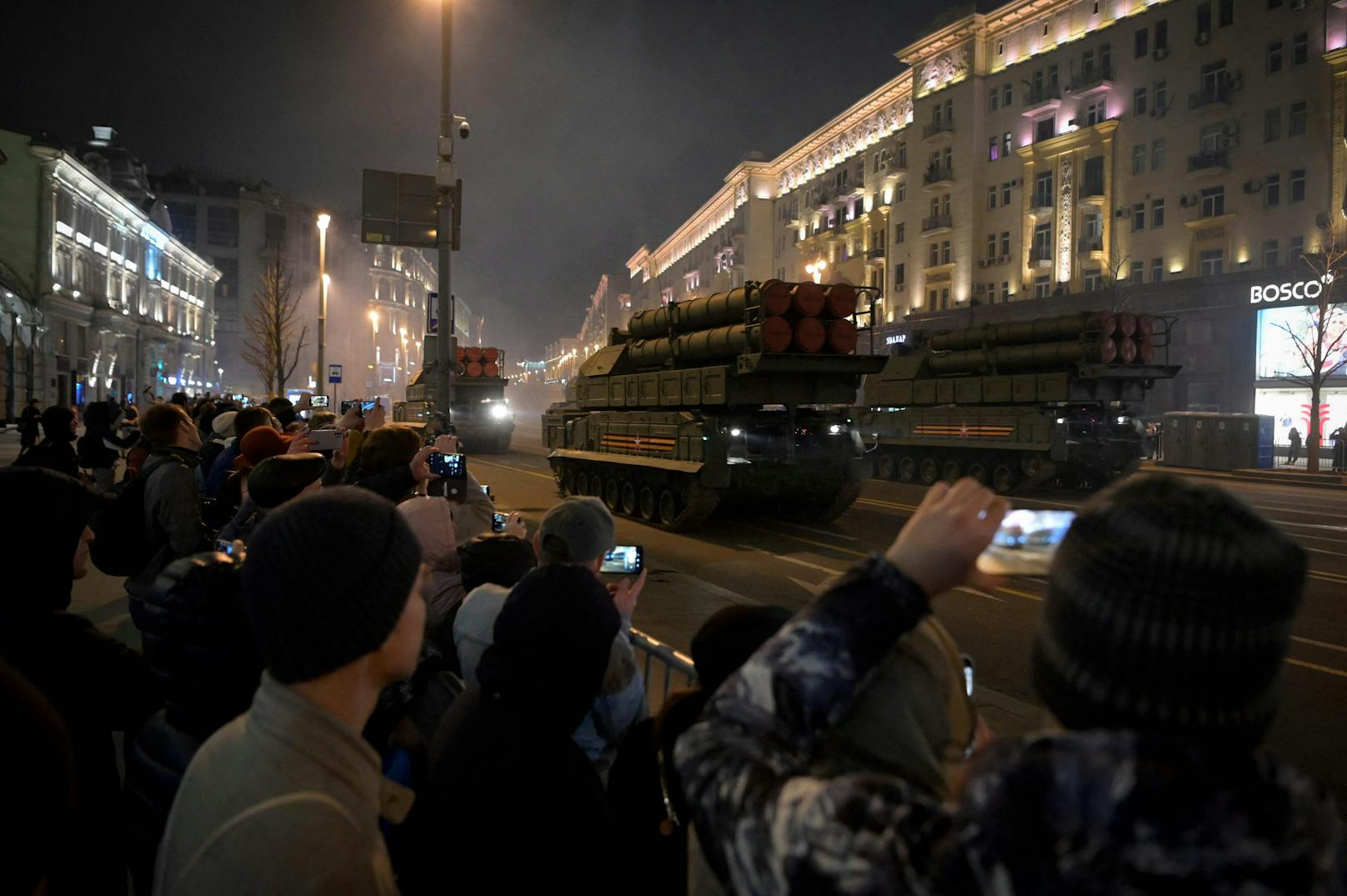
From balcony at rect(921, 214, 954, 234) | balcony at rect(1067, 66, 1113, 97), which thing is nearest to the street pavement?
balcony at rect(1067, 66, 1113, 97)

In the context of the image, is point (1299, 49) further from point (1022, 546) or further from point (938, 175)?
point (1022, 546)

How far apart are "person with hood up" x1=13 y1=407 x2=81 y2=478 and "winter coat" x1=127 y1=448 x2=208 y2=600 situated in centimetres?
502

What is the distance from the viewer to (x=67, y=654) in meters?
2.66

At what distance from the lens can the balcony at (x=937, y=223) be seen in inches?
1892

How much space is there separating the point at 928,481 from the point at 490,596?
837 inches

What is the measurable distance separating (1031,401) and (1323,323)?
13.3 meters

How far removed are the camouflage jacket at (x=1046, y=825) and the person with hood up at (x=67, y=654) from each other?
2.16 m

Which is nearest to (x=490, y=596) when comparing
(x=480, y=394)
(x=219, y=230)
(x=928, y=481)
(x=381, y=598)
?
(x=381, y=598)

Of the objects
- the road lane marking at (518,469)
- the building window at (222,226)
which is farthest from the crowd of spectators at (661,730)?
the building window at (222,226)

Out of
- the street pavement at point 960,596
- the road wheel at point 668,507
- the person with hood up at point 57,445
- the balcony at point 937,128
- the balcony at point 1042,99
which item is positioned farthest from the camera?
the balcony at point 937,128

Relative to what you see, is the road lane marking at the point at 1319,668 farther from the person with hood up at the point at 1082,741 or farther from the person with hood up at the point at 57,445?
the person with hood up at the point at 57,445

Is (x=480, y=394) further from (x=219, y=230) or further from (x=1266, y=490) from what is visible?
(x=219, y=230)

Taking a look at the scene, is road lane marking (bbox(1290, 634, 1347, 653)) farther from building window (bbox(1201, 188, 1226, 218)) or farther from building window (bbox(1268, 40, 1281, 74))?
building window (bbox(1268, 40, 1281, 74))

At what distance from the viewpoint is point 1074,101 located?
41.3 m
